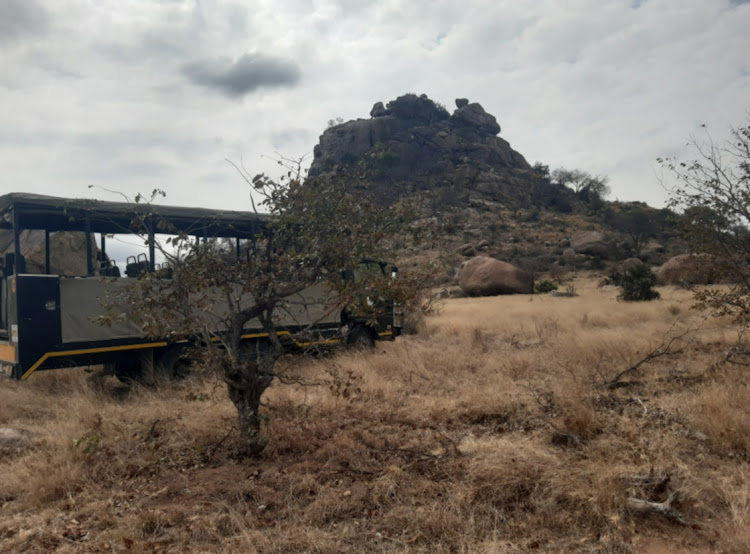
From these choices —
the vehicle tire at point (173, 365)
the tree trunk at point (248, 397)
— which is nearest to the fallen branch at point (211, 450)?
the tree trunk at point (248, 397)

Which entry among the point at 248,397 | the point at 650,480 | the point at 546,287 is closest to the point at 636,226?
the point at 546,287

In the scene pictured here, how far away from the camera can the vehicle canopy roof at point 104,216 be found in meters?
7.83

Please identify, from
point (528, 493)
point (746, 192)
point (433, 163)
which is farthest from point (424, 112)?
point (528, 493)

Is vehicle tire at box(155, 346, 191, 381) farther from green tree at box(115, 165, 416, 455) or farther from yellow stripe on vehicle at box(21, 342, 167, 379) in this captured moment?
green tree at box(115, 165, 416, 455)

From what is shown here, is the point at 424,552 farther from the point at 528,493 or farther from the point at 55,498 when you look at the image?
the point at 55,498

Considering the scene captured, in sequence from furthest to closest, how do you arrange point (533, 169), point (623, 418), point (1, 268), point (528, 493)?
point (533, 169)
point (1, 268)
point (623, 418)
point (528, 493)

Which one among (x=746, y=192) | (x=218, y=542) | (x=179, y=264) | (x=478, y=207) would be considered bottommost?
(x=218, y=542)

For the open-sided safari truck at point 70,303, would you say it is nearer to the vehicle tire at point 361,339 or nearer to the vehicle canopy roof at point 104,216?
the vehicle canopy roof at point 104,216

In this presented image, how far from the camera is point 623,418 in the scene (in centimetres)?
588

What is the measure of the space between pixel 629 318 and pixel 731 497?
462 inches

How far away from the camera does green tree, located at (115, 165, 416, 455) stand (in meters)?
5.26

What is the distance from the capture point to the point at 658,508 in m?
3.75

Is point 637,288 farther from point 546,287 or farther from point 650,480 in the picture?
point 650,480

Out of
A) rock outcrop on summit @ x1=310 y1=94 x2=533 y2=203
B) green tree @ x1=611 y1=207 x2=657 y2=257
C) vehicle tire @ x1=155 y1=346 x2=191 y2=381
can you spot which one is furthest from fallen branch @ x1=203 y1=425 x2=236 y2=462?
rock outcrop on summit @ x1=310 y1=94 x2=533 y2=203
